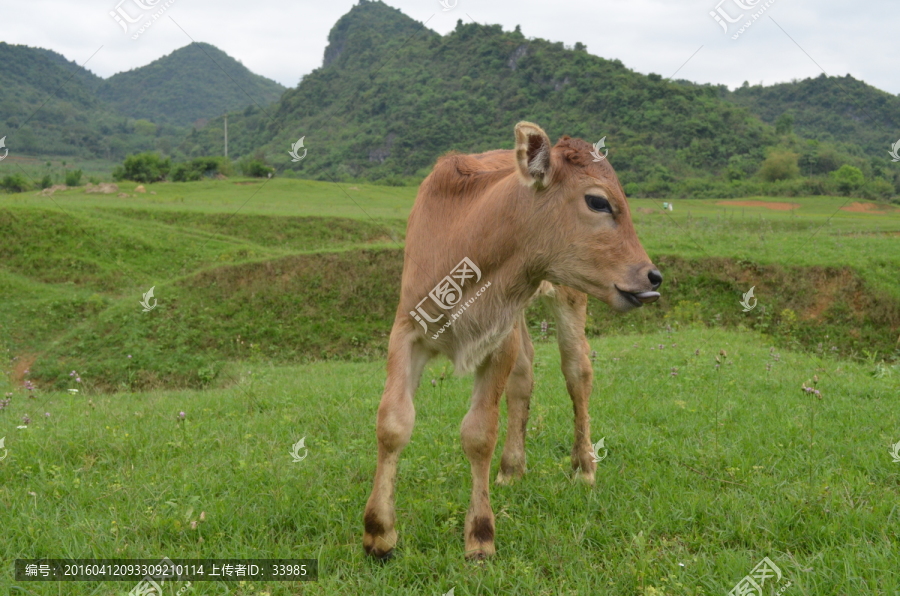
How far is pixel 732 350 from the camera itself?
9.71 meters

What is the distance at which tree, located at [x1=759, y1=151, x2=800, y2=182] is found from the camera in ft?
136

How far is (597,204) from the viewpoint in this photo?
3.51 meters

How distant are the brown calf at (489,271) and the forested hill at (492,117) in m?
29.8

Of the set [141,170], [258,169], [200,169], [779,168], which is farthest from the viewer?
[200,169]

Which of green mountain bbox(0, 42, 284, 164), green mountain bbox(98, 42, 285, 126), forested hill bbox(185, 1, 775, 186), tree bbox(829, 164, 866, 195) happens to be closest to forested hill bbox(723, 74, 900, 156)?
tree bbox(829, 164, 866, 195)

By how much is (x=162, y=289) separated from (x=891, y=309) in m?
18.7

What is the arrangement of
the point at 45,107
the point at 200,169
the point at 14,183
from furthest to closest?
1. the point at 45,107
2. the point at 200,169
3. the point at 14,183

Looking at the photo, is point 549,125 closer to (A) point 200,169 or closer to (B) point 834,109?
(A) point 200,169

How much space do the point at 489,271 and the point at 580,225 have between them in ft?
2.05

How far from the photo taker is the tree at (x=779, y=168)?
41.5 m

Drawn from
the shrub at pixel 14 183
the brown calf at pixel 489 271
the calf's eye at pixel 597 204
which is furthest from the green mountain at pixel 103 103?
the calf's eye at pixel 597 204

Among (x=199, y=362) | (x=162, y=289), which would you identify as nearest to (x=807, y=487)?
(x=199, y=362)

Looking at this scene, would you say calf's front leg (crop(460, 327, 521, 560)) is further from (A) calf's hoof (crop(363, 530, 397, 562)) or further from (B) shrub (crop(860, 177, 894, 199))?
(B) shrub (crop(860, 177, 894, 199))

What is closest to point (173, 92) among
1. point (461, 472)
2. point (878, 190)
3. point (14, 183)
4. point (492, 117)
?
point (14, 183)
